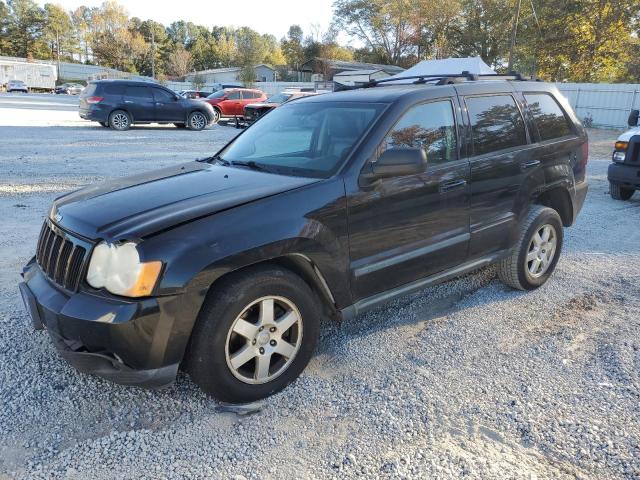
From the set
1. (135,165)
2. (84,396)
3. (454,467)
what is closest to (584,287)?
(454,467)

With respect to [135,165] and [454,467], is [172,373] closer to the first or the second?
[454,467]

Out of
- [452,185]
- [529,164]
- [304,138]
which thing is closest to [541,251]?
[529,164]

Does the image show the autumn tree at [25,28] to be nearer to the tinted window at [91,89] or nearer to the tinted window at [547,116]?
the tinted window at [91,89]

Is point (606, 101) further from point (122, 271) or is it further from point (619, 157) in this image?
point (122, 271)

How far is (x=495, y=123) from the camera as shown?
4117 millimetres

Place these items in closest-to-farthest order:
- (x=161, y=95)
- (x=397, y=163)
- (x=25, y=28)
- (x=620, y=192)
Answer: (x=397, y=163) → (x=620, y=192) → (x=161, y=95) → (x=25, y=28)

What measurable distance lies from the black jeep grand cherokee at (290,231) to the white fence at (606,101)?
74.0 feet

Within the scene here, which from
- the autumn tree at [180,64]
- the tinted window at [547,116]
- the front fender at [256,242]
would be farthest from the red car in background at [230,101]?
the autumn tree at [180,64]

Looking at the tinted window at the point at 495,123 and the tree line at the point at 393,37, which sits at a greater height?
the tree line at the point at 393,37

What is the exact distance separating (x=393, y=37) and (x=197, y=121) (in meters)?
48.2

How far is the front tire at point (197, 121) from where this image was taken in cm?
1875

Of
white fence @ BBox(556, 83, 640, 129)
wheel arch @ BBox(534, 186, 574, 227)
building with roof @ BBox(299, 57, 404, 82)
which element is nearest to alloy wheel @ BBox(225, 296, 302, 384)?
wheel arch @ BBox(534, 186, 574, 227)

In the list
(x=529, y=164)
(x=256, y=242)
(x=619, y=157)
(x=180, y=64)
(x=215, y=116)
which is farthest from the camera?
(x=180, y=64)

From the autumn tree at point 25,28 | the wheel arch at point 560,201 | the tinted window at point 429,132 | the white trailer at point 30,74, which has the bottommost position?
the wheel arch at point 560,201
